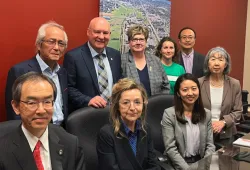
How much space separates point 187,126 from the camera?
2.57 metres

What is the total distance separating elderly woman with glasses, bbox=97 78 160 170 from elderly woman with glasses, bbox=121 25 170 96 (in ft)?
2.55

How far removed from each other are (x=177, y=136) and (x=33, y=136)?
1365mm

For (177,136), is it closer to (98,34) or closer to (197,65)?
(98,34)

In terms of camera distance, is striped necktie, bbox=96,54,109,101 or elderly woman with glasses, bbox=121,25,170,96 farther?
elderly woman with glasses, bbox=121,25,170,96

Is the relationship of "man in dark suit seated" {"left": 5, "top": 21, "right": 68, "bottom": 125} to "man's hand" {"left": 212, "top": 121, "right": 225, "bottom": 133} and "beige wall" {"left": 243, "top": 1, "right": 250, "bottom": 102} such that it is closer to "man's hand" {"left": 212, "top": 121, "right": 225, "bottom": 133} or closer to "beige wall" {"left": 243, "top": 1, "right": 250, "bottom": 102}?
"man's hand" {"left": 212, "top": 121, "right": 225, "bottom": 133}

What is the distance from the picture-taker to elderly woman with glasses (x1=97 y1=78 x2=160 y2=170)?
2072mm

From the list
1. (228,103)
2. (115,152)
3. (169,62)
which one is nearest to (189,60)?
(169,62)

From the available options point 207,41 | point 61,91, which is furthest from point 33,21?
point 207,41

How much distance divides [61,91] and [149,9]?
6.14ft

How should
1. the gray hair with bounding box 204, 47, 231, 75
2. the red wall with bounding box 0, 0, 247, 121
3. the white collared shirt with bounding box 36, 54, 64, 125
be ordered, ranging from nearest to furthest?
the white collared shirt with bounding box 36, 54, 64, 125, the red wall with bounding box 0, 0, 247, 121, the gray hair with bounding box 204, 47, 231, 75

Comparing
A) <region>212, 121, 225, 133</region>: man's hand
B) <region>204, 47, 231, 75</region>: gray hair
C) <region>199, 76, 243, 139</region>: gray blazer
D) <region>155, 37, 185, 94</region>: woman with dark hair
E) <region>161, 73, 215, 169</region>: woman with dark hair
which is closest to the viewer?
<region>161, 73, 215, 169</region>: woman with dark hair

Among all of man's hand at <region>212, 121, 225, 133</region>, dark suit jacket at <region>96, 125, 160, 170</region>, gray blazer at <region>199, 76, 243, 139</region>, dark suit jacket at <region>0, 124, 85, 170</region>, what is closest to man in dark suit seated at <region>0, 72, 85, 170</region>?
dark suit jacket at <region>0, 124, 85, 170</region>

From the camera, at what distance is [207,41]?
510 centimetres

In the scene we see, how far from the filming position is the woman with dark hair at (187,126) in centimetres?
253
